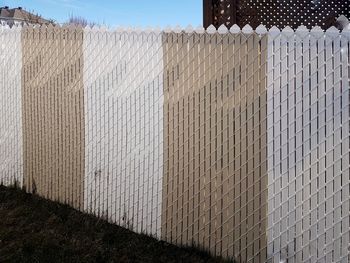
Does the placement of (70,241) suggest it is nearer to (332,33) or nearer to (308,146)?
(308,146)

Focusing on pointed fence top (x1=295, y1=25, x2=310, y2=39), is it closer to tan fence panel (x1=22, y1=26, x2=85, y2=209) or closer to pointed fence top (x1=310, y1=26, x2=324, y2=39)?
pointed fence top (x1=310, y1=26, x2=324, y2=39)

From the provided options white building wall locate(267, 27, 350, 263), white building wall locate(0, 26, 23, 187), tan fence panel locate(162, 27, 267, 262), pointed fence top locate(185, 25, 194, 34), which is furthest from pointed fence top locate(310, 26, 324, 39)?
white building wall locate(0, 26, 23, 187)

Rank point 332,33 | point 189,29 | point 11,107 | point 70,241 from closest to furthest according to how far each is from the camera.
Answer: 1. point 332,33
2. point 189,29
3. point 70,241
4. point 11,107

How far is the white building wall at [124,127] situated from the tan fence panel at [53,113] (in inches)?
8.2

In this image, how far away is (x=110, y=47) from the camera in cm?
652

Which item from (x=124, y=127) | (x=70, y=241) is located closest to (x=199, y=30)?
(x=124, y=127)

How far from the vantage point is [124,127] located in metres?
6.45

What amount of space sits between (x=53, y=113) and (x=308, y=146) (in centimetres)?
397

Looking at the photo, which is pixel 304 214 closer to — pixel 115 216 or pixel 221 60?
pixel 221 60

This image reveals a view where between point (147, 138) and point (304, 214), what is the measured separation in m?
2.11

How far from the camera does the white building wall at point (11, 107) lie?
803 cm

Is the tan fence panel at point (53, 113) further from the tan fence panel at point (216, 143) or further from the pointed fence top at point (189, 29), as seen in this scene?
the pointed fence top at point (189, 29)

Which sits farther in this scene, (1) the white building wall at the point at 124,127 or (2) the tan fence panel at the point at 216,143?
(1) the white building wall at the point at 124,127

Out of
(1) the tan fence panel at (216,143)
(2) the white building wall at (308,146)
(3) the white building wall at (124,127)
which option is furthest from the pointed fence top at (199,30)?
(2) the white building wall at (308,146)
